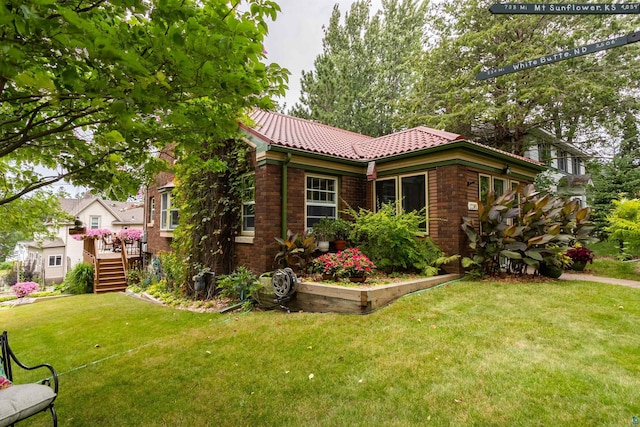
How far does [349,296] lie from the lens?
5559 mm

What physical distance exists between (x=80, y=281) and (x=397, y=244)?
14778 millimetres

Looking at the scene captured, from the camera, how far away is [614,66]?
42.8 feet

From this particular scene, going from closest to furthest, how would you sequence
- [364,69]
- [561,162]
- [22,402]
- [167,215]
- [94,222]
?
[22,402] → [167,215] → [561,162] → [364,69] → [94,222]

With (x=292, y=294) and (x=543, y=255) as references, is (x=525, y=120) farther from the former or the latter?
(x=292, y=294)

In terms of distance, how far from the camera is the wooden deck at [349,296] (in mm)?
5445

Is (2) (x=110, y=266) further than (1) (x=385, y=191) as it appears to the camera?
Yes

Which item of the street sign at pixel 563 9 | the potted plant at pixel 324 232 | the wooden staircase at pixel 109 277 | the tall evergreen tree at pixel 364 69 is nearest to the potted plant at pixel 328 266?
the potted plant at pixel 324 232

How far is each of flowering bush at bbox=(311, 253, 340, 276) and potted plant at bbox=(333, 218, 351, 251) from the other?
1.12m

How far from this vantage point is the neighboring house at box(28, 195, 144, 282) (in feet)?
85.1

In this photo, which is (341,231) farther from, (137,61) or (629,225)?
(629,225)

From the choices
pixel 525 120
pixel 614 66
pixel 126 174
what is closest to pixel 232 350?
pixel 126 174

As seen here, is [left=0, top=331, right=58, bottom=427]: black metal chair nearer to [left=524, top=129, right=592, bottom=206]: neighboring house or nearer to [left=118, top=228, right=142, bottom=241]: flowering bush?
[left=118, top=228, right=142, bottom=241]: flowering bush

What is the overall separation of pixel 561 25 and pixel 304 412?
61.1 feet

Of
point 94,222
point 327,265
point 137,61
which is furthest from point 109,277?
point 94,222
